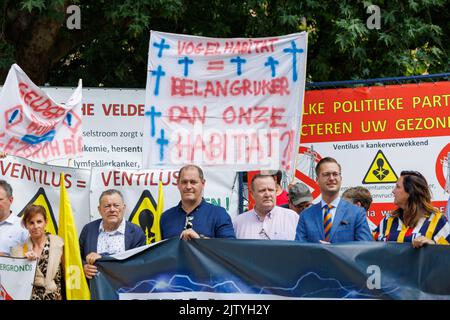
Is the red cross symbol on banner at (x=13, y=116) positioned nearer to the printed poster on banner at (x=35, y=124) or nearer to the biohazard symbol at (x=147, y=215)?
the printed poster on banner at (x=35, y=124)

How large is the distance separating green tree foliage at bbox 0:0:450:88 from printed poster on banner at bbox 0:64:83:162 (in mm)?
2754

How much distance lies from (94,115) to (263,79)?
3026 millimetres

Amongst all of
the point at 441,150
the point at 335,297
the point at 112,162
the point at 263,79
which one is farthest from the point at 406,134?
the point at 335,297

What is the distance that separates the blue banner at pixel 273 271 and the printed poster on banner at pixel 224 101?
168 centimetres

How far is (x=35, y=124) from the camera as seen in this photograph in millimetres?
9875

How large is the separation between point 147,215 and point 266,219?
7.41 ft

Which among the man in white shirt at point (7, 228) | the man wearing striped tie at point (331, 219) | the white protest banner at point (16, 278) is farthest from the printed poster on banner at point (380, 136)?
the white protest banner at point (16, 278)

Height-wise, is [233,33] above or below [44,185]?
above

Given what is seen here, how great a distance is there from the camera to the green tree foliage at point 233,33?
13.0m

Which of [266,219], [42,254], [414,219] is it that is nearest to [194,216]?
[266,219]

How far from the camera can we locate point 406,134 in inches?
467

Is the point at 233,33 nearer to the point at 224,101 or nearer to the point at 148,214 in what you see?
the point at 148,214
